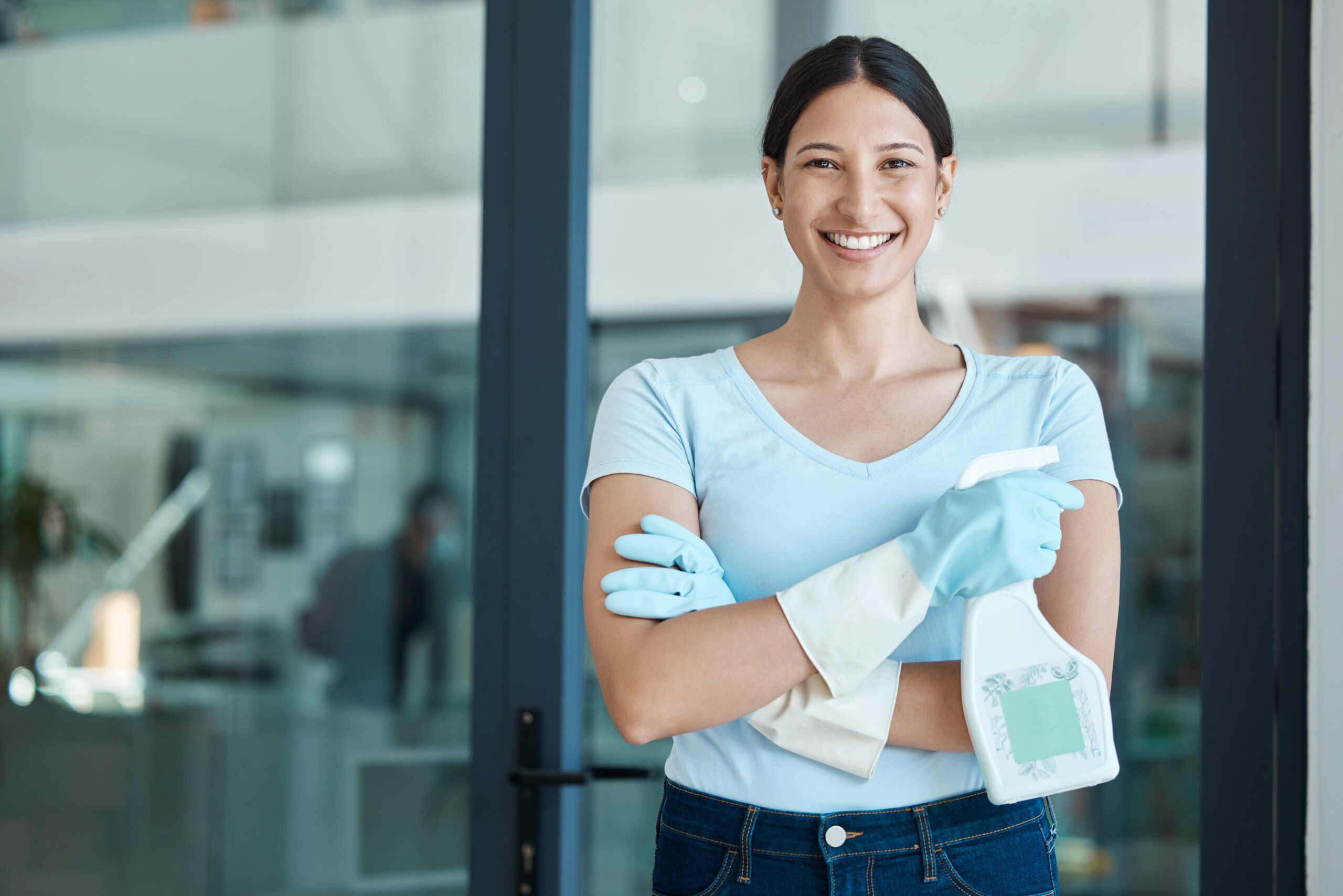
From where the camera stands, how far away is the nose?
3.01ft

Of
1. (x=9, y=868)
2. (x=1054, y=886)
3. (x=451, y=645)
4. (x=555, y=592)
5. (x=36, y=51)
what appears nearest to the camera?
(x=1054, y=886)

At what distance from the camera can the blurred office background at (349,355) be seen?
1608 mm

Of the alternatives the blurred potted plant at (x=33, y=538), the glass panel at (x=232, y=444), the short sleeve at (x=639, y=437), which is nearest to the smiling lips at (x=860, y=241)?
the short sleeve at (x=639, y=437)

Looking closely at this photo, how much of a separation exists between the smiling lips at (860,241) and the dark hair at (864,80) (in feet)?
0.36

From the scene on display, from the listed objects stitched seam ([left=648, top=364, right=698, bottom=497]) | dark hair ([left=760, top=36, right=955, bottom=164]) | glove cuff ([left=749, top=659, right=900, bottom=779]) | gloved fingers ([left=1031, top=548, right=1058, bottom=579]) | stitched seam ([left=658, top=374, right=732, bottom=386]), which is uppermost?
dark hair ([left=760, top=36, right=955, bottom=164])

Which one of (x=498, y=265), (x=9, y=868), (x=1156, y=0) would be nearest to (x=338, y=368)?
(x=498, y=265)

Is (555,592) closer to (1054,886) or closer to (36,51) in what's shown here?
→ (1054,886)

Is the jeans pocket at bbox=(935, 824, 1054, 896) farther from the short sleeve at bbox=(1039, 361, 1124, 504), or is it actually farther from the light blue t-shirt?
the short sleeve at bbox=(1039, 361, 1124, 504)

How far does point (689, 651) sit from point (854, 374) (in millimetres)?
343

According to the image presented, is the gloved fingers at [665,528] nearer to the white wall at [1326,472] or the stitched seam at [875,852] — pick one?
the stitched seam at [875,852]

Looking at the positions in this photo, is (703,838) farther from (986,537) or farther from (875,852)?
(986,537)

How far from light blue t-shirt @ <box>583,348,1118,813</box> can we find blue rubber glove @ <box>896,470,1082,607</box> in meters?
0.09

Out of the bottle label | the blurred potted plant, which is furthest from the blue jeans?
the blurred potted plant

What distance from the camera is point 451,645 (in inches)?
77.2
